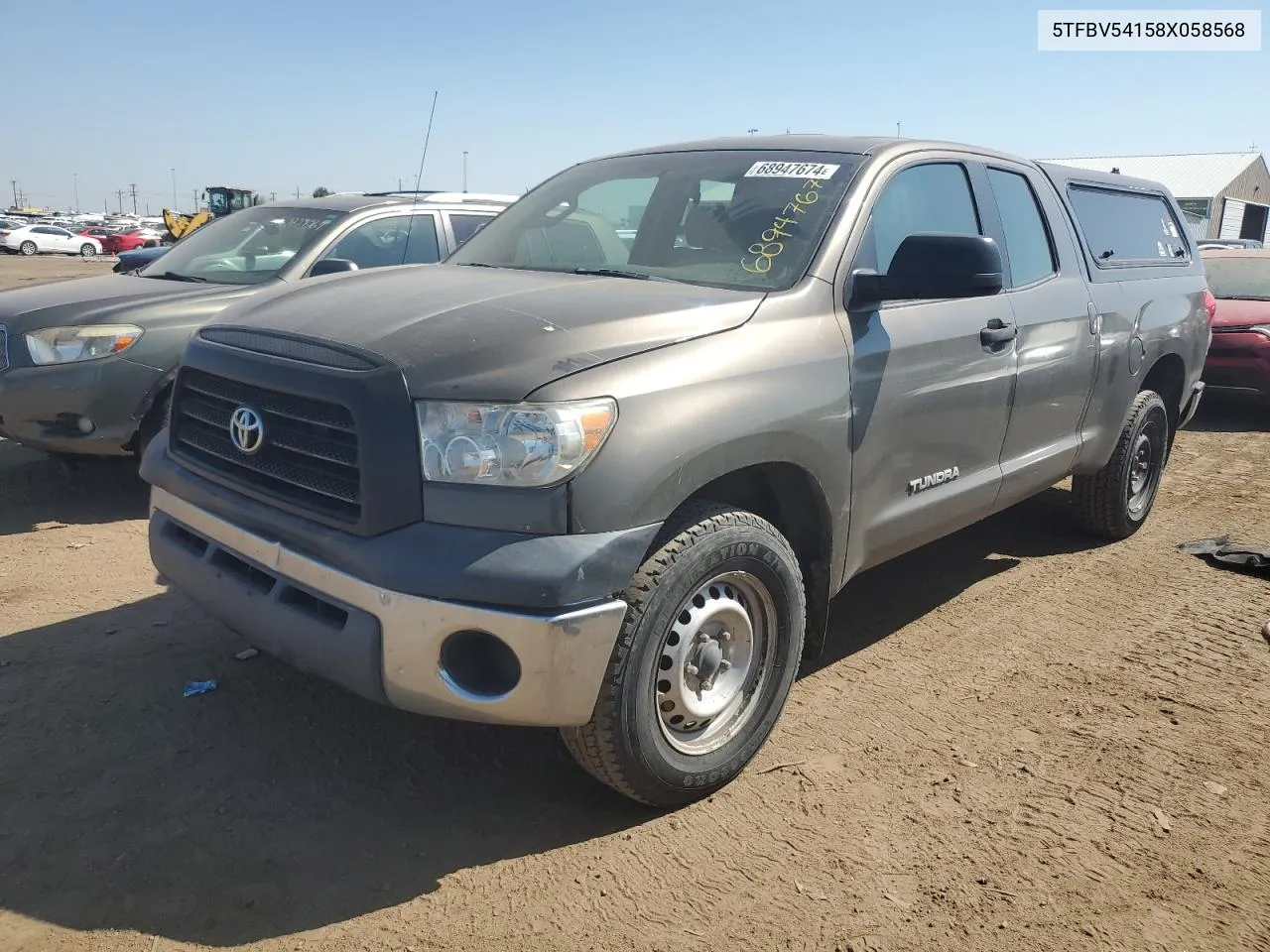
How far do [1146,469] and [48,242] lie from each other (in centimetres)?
4924

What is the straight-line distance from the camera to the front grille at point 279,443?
2488 mm

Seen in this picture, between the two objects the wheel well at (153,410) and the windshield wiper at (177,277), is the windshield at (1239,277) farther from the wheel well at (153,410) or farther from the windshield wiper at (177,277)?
the wheel well at (153,410)

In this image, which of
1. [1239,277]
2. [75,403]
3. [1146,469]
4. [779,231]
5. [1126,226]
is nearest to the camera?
[779,231]

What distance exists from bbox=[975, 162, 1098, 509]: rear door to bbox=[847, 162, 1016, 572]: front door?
0.14 metres

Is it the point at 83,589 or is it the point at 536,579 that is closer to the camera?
the point at 536,579

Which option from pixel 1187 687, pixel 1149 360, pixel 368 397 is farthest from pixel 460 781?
pixel 1149 360

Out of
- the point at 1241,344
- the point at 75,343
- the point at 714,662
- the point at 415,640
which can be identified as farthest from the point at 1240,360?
the point at 75,343

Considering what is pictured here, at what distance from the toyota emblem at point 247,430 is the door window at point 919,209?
197 centimetres

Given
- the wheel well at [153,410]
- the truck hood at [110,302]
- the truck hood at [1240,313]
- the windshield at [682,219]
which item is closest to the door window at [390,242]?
the truck hood at [110,302]

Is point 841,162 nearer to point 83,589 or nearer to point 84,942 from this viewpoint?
point 84,942

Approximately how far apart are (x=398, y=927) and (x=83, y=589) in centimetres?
287

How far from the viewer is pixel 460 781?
2.94m

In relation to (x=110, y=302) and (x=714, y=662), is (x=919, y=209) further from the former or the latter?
(x=110, y=302)

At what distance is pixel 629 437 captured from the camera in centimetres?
243
